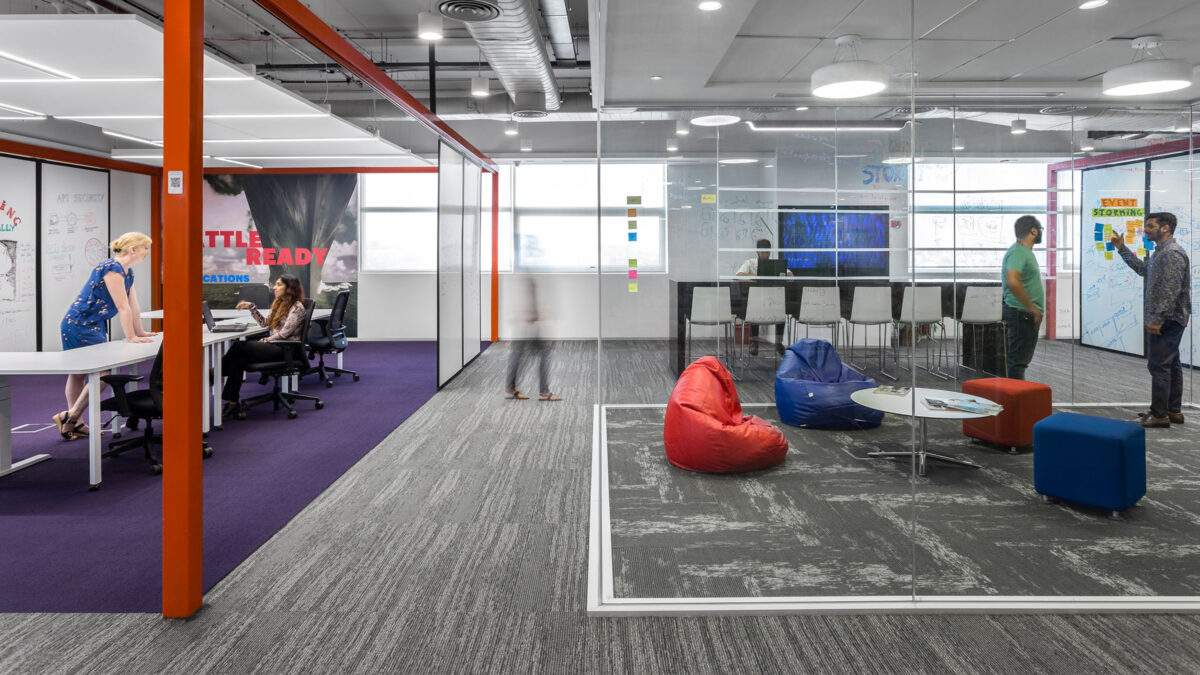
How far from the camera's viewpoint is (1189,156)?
2.39 meters

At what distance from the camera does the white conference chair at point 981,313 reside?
8.39 feet

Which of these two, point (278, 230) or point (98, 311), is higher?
point (278, 230)

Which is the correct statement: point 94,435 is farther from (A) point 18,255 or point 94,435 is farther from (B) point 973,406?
(A) point 18,255

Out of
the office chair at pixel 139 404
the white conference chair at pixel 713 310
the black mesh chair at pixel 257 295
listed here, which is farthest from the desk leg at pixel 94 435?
the black mesh chair at pixel 257 295

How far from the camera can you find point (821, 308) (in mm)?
4566

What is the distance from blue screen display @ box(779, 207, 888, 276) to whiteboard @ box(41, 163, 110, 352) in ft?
32.0

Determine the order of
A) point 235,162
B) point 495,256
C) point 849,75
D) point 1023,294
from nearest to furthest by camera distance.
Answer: point 1023,294
point 849,75
point 235,162
point 495,256

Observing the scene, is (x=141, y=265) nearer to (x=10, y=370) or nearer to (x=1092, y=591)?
(x=10, y=370)

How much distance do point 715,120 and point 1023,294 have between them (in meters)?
3.16

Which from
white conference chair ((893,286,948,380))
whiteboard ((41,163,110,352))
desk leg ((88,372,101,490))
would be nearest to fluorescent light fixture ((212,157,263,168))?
whiteboard ((41,163,110,352))

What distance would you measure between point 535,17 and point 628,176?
5.36 feet

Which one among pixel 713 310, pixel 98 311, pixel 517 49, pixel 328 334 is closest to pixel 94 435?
pixel 98 311

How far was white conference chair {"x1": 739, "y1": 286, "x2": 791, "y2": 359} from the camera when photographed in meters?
4.92

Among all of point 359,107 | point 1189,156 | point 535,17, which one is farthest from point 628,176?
point 359,107
